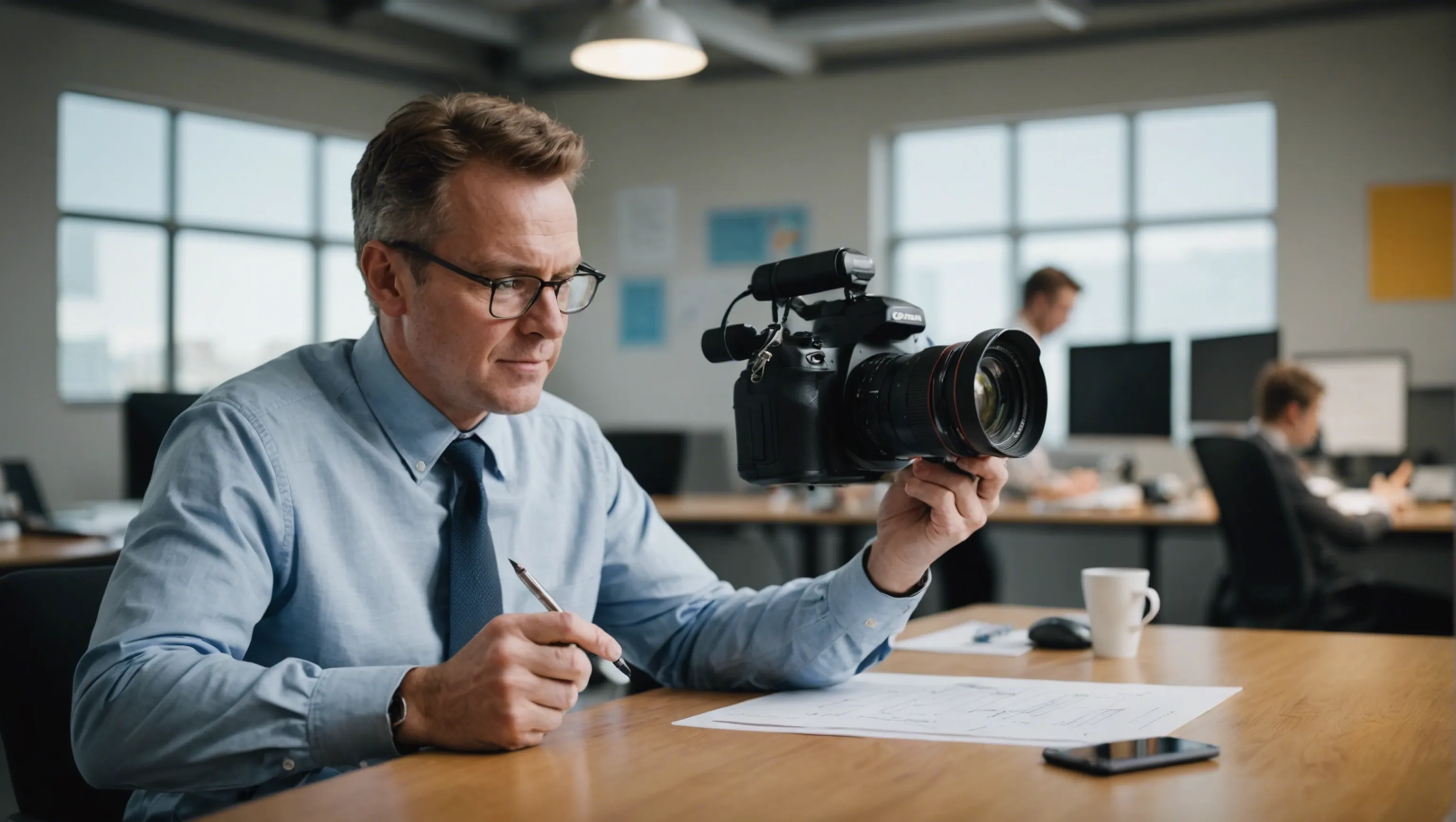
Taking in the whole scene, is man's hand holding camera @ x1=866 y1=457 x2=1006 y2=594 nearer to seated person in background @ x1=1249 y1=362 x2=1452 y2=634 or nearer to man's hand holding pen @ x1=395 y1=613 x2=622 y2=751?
man's hand holding pen @ x1=395 y1=613 x2=622 y2=751

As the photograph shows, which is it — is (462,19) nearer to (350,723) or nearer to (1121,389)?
(1121,389)

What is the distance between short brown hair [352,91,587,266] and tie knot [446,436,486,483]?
0.58 ft

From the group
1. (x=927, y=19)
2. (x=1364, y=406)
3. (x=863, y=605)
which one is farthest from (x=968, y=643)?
(x=927, y=19)

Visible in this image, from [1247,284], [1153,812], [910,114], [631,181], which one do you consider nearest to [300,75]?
[631,181]

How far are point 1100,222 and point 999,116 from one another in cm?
74

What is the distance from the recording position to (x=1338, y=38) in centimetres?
579

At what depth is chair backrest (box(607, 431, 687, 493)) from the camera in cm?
489

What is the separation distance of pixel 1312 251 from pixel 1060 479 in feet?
7.10

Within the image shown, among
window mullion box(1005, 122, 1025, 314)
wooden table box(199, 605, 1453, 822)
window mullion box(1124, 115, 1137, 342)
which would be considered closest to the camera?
wooden table box(199, 605, 1453, 822)

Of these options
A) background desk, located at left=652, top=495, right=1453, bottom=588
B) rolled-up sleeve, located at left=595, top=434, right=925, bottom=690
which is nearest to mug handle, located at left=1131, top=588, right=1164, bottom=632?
rolled-up sleeve, located at left=595, top=434, right=925, bottom=690

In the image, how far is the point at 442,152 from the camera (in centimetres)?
120

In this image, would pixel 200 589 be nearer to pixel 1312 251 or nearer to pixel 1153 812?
pixel 1153 812

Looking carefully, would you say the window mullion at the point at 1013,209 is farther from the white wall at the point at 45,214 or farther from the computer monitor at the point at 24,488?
the computer monitor at the point at 24,488

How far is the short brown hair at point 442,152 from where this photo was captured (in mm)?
1209
